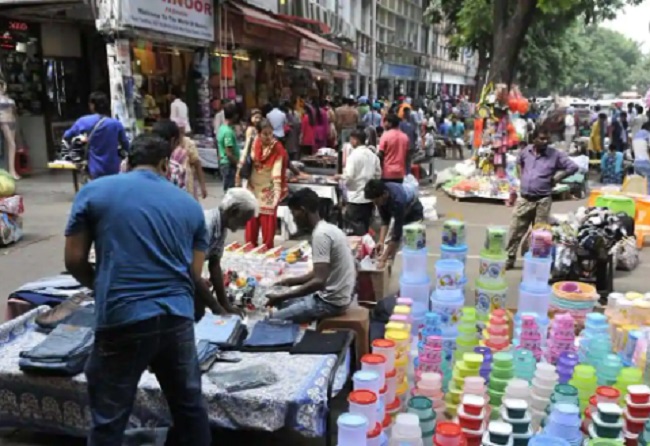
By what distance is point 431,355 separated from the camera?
4.35 m

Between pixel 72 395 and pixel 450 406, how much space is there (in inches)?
89.4

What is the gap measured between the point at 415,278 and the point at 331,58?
2143 cm

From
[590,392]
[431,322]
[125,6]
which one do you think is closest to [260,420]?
[431,322]

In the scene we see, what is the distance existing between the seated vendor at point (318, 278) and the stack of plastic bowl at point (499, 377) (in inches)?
54.2

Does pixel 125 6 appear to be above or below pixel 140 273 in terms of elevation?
above

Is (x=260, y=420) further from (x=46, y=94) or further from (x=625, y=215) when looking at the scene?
(x=46, y=94)

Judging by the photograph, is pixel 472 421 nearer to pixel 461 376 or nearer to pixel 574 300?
pixel 461 376

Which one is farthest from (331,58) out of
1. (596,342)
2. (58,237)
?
(596,342)

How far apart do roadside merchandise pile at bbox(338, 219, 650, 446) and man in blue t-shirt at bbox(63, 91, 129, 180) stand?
4.19 m

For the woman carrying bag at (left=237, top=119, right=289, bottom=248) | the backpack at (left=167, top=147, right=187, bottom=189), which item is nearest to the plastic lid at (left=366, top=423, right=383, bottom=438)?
the woman carrying bag at (left=237, top=119, right=289, bottom=248)

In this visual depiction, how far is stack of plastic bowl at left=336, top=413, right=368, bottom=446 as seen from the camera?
305 centimetres

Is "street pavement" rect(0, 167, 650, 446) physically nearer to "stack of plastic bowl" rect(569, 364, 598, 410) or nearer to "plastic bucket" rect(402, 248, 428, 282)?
"plastic bucket" rect(402, 248, 428, 282)

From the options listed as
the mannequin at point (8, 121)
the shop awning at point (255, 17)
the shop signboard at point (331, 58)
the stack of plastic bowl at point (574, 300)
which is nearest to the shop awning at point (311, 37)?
the shop signboard at point (331, 58)

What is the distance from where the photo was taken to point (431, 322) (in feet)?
15.2
